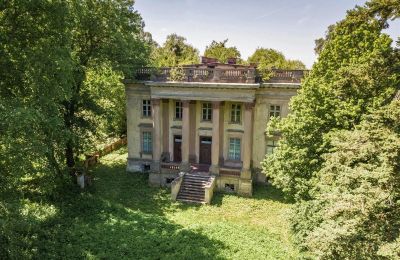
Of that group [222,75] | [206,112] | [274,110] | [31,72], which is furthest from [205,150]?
[31,72]

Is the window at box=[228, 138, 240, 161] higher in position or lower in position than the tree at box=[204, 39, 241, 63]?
lower

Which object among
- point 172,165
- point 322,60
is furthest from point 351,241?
point 172,165

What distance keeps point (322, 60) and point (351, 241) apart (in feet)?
29.3

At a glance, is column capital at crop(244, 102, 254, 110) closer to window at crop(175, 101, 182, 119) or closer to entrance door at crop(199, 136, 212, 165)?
entrance door at crop(199, 136, 212, 165)

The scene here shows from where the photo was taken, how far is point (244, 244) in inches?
656

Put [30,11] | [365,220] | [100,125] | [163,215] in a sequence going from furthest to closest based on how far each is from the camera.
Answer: [100,125] < [163,215] < [30,11] < [365,220]

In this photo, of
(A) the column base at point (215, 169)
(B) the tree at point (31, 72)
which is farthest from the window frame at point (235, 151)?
(B) the tree at point (31, 72)

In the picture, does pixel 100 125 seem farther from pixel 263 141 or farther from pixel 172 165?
pixel 263 141

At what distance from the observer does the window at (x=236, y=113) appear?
2527 centimetres

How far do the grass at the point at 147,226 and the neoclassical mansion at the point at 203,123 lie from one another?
1.67 meters

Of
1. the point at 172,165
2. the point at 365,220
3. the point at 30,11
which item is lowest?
the point at 172,165

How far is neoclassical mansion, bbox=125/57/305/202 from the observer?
2353cm

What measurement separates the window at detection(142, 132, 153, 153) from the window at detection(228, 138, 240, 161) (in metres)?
7.10

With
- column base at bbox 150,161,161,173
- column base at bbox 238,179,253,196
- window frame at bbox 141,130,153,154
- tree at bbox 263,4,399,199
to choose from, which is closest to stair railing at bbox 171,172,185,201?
column base at bbox 150,161,161,173
